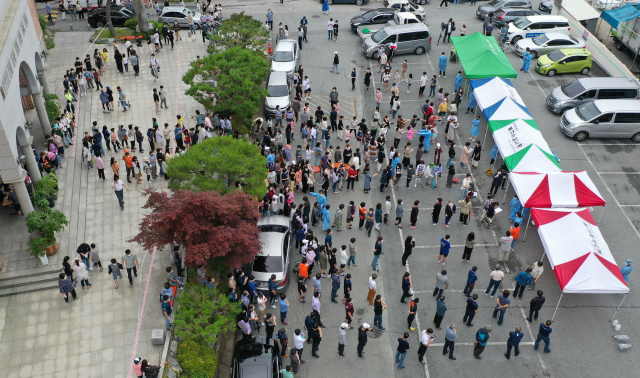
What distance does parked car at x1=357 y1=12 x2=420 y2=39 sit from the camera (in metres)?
34.1

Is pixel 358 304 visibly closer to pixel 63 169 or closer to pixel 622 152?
pixel 63 169

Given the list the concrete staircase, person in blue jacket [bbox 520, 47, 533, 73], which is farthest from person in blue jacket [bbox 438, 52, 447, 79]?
the concrete staircase

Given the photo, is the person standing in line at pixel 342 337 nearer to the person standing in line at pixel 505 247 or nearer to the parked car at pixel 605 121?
the person standing in line at pixel 505 247

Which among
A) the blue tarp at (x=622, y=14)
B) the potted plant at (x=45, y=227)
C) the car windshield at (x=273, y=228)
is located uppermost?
the blue tarp at (x=622, y=14)

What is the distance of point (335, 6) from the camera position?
4019 cm

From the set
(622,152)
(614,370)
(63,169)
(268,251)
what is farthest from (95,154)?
(622,152)

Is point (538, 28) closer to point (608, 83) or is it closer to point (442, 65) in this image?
point (442, 65)

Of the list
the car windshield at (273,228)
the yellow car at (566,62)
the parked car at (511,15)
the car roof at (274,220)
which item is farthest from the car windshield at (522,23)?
the car windshield at (273,228)

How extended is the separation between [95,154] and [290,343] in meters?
11.6

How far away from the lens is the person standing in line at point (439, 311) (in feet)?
54.3

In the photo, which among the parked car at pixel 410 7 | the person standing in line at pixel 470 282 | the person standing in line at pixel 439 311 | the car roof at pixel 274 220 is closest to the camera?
the person standing in line at pixel 439 311

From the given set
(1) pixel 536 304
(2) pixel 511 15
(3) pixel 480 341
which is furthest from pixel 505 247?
(2) pixel 511 15

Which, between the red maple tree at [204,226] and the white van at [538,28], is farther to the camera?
the white van at [538,28]

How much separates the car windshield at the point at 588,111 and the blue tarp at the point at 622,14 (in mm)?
9825
